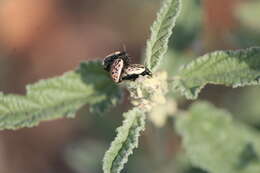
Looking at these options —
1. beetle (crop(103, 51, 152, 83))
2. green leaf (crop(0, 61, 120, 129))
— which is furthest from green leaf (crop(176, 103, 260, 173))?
beetle (crop(103, 51, 152, 83))

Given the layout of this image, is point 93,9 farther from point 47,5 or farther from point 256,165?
point 256,165

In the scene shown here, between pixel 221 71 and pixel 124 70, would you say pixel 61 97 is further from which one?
pixel 221 71

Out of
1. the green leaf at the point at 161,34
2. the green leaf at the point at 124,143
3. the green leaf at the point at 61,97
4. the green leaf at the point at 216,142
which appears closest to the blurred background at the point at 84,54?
the green leaf at the point at 216,142

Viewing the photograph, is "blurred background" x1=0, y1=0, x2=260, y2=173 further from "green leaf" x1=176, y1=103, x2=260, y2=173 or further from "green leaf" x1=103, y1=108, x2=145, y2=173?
"green leaf" x1=103, y1=108, x2=145, y2=173

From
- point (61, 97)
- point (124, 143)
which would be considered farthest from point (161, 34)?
point (61, 97)

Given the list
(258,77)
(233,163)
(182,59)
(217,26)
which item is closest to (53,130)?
(217,26)

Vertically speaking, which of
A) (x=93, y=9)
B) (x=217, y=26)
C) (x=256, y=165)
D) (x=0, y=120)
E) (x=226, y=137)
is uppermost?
(x=93, y=9)

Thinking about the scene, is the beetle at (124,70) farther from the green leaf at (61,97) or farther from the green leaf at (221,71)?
the green leaf at (61,97)
